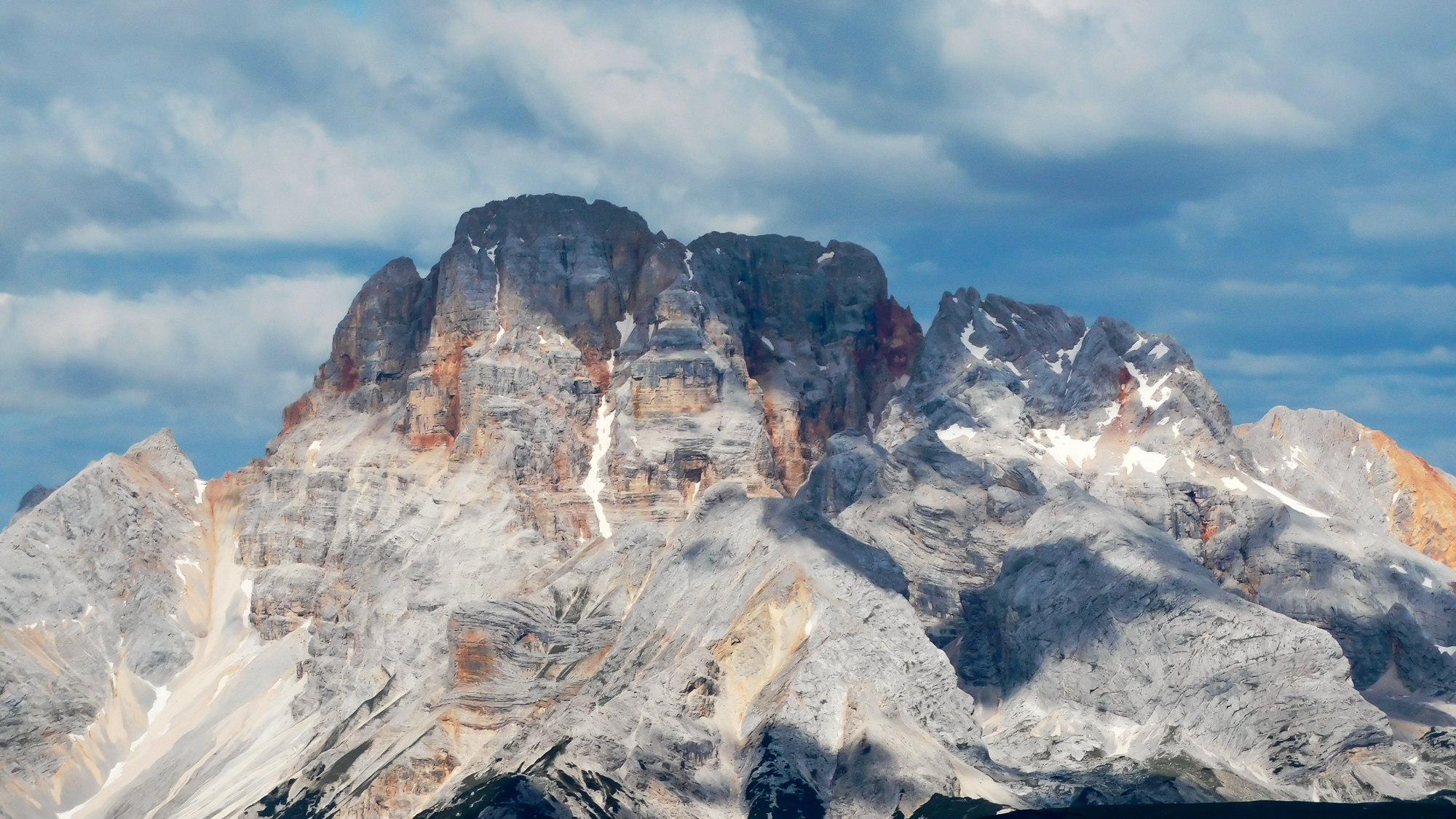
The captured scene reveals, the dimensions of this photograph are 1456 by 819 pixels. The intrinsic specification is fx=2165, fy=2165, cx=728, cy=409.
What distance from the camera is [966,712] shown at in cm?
19988

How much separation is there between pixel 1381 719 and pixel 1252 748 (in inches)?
466

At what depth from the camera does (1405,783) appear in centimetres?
19375

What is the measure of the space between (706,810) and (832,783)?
11.0 meters

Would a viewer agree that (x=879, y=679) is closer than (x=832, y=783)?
No

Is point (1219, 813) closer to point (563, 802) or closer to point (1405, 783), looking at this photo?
point (1405, 783)

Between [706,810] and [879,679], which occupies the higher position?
[879,679]

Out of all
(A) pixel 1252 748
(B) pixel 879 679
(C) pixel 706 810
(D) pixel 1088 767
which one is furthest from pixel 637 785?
(A) pixel 1252 748

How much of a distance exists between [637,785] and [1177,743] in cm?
5103

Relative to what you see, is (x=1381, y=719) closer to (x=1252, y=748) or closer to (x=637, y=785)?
(x=1252, y=748)

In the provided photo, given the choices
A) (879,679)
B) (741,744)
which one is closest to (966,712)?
(879,679)

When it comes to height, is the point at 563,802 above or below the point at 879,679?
below

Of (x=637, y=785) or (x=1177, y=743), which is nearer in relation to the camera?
(x=637, y=785)

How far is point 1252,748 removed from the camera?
19775cm

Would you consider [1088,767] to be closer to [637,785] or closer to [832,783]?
[832,783]
